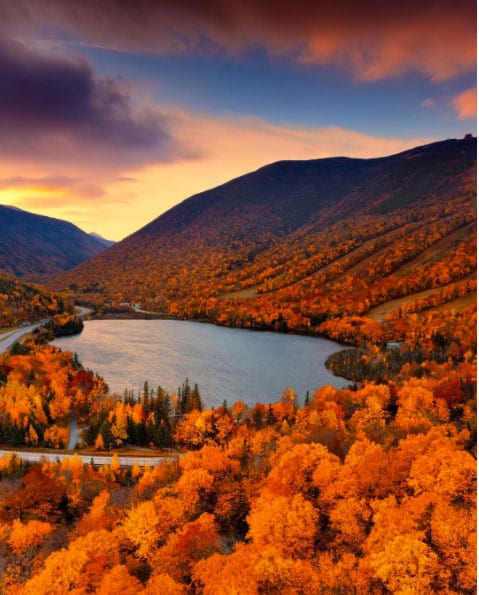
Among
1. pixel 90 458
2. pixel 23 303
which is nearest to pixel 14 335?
pixel 23 303

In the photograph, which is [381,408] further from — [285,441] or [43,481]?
[43,481]

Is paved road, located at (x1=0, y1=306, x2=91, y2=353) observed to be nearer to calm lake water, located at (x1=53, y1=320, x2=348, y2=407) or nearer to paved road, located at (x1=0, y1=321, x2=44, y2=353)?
paved road, located at (x1=0, y1=321, x2=44, y2=353)

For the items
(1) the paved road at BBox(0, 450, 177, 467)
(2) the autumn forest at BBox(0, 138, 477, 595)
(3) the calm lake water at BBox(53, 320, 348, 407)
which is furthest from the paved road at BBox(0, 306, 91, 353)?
(1) the paved road at BBox(0, 450, 177, 467)

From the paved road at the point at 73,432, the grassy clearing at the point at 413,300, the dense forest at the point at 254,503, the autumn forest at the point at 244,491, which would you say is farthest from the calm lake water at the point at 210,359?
the grassy clearing at the point at 413,300

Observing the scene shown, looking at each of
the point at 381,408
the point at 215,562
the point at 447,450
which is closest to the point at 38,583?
the point at 215,562

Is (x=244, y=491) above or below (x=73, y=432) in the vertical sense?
above

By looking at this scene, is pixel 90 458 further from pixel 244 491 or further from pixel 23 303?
pixel 23 303

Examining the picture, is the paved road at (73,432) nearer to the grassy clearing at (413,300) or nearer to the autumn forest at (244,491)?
the autumn forest at (244,491)
